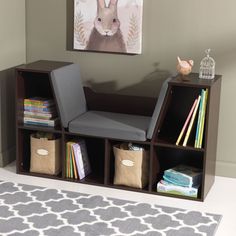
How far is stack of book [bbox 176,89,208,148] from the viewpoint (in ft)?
11.7

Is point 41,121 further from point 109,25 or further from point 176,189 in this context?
point 176,189

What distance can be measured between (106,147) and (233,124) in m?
0.94

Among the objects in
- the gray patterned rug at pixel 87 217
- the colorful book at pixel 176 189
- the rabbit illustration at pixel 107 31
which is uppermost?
the rabbit illustration at pixel 107 31

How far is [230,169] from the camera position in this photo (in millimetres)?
4059

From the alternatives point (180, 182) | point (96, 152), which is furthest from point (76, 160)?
point (180, 182)

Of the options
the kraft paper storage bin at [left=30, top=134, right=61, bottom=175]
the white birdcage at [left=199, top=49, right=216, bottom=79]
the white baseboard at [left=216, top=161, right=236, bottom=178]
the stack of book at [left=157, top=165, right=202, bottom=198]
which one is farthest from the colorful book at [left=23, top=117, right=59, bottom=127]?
the white baseboard at [left=216, top=161, right=236, bottom=178]

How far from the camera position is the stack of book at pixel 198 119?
11.7 feet

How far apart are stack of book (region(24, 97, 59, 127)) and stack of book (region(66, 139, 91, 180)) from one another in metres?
0.22

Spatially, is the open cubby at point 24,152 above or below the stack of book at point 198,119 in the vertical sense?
below

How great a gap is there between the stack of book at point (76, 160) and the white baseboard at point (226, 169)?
3.22 ft

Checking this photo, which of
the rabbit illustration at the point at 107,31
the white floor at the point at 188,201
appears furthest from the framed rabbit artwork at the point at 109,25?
the white floor at the point at 188,201

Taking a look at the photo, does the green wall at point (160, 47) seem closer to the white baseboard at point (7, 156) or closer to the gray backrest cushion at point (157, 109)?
the gray backrest cushion at point (157, 109)

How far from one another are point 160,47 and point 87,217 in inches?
55.3

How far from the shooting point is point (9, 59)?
4.16 m
